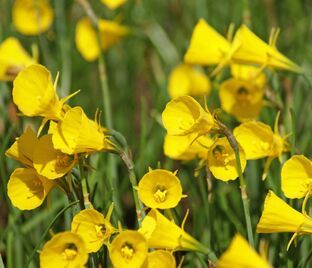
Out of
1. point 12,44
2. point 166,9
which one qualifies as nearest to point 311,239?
point 12,44

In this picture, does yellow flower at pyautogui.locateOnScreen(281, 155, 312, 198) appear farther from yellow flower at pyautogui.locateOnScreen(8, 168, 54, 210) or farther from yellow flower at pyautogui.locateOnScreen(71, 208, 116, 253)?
yellow flower at pyautogui.locateOnScreen(8, 168, 54, 210)

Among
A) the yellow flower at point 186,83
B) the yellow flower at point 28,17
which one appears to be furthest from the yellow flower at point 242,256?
the yellow flower at point 28,17

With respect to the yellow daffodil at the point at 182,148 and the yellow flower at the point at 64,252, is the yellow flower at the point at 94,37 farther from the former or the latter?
the yellow flower at the point at 64,252

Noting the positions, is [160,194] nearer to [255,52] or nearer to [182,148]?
[182,148]

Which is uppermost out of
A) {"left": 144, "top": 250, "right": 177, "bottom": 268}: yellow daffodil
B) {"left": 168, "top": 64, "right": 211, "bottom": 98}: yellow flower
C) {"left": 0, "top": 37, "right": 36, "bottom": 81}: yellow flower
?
{"left": 0, "top": 37, "right": 36, "bottom": 81}: yellow flower

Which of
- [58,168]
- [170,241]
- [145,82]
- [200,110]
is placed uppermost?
[200,110]

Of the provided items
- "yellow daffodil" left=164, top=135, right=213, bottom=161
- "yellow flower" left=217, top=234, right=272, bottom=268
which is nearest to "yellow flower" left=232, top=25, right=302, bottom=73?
"yellow daffodil" left=164, top=135, right=213, bottom=161

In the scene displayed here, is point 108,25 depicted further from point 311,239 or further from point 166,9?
point 311,239
